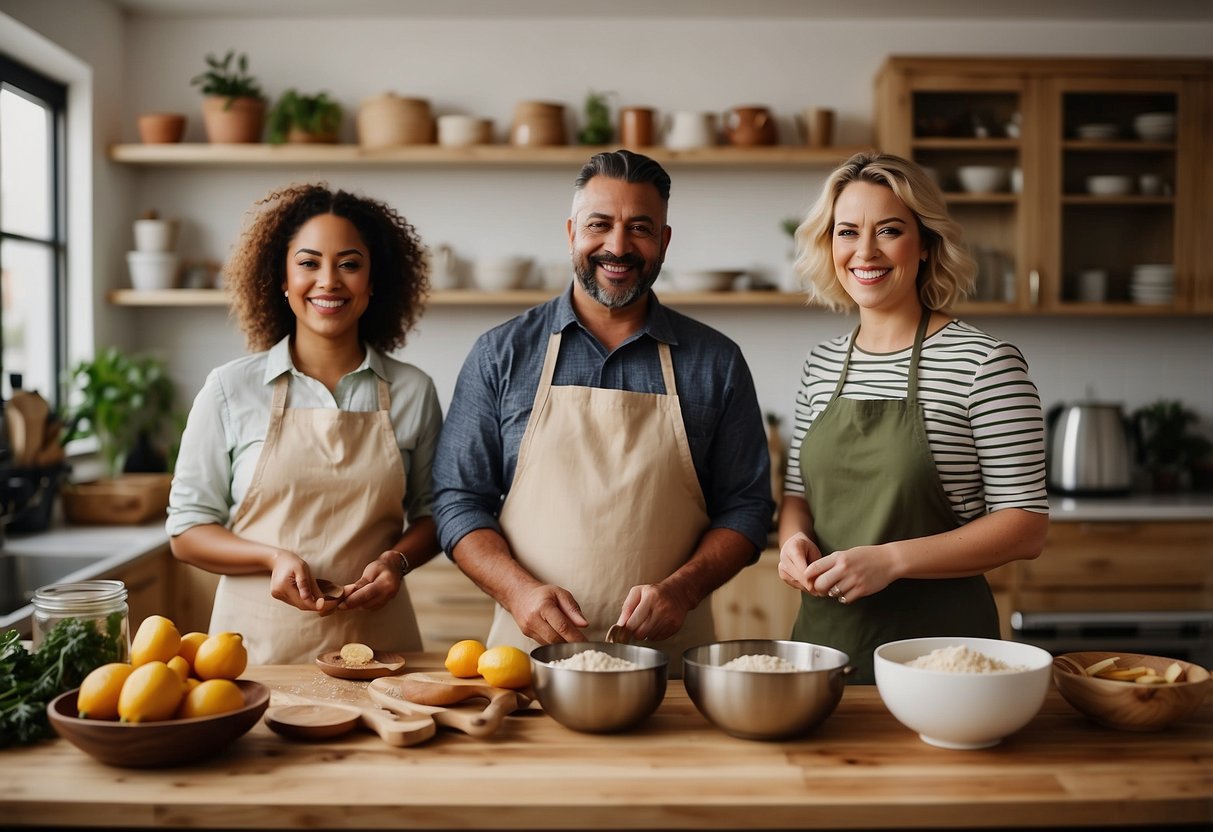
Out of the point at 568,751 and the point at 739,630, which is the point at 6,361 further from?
the point at 568,751

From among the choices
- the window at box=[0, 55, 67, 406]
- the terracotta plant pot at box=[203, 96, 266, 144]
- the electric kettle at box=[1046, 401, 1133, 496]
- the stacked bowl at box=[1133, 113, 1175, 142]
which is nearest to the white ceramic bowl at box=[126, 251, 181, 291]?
the window at box=[0, 55, 67, 406]

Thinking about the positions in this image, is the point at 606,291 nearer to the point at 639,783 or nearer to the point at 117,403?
the point at 639,783

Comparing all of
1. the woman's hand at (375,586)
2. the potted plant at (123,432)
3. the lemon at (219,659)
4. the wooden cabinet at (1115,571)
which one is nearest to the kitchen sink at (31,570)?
the potted plant at (123,432)

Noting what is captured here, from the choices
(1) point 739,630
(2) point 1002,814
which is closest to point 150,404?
(1) point 739,630

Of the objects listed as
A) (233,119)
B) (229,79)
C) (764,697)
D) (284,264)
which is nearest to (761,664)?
(764,697)

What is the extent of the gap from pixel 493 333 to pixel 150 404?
104 inches

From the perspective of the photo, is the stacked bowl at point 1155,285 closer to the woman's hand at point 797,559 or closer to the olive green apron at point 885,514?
the olive green apron at point 885,514

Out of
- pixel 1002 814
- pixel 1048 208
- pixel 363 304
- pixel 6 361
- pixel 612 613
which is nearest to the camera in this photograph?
pixel 1002 814

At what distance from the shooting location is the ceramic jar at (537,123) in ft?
13.6

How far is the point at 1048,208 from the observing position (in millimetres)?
4152

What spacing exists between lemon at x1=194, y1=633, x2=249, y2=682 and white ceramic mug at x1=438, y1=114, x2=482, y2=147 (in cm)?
292

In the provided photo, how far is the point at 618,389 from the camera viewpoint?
6.99 ft

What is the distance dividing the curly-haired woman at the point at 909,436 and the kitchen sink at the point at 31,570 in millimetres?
2213

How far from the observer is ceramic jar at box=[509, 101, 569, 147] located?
414 cm
